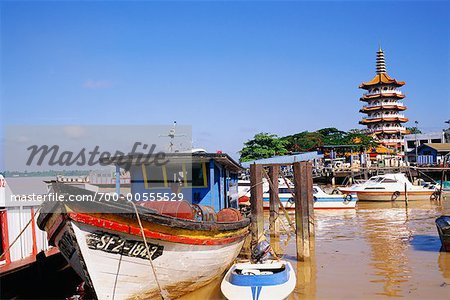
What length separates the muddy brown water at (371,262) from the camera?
1101 centimetres

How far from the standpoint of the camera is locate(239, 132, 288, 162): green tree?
5500 centimetres

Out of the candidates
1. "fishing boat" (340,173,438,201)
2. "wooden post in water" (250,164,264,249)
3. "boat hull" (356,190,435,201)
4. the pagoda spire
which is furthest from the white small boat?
the pagoda spire

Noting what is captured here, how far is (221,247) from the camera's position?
10.5m

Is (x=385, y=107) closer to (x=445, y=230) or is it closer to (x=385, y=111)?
(x=385, y=111)

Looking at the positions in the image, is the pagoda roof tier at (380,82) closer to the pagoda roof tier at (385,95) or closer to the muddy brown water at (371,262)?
the pagoda roof tier at (385,95)

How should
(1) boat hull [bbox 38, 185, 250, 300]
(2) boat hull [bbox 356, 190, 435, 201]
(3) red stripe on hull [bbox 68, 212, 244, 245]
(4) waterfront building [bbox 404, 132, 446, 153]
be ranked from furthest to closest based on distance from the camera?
(4) waterfront building [bbox 404, 132, 446, 153], (2) boat hull [bbox 356, 190, 435, 201], (1) boat hull [bbox 38, 185, 250, 300], (3) red stripe on hull [bbox 68, 212, 244, 245]

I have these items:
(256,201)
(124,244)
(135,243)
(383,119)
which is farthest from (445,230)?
(383,119)

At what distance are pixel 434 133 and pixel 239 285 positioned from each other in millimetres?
65415

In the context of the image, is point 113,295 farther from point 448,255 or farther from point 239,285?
point 448,255

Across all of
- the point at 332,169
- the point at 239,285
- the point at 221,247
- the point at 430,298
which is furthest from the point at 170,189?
the point at 332,169

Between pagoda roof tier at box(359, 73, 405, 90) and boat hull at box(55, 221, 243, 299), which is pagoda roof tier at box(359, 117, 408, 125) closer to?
pagoda roof tier at box(359, 73, 405, 90)

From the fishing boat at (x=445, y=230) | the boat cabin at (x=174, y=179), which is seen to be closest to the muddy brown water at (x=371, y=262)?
the fishing boat at (x=445, y=230)

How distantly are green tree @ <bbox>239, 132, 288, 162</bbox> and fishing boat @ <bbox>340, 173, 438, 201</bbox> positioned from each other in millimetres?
21470

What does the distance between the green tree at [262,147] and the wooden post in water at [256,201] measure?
39.1 meters
